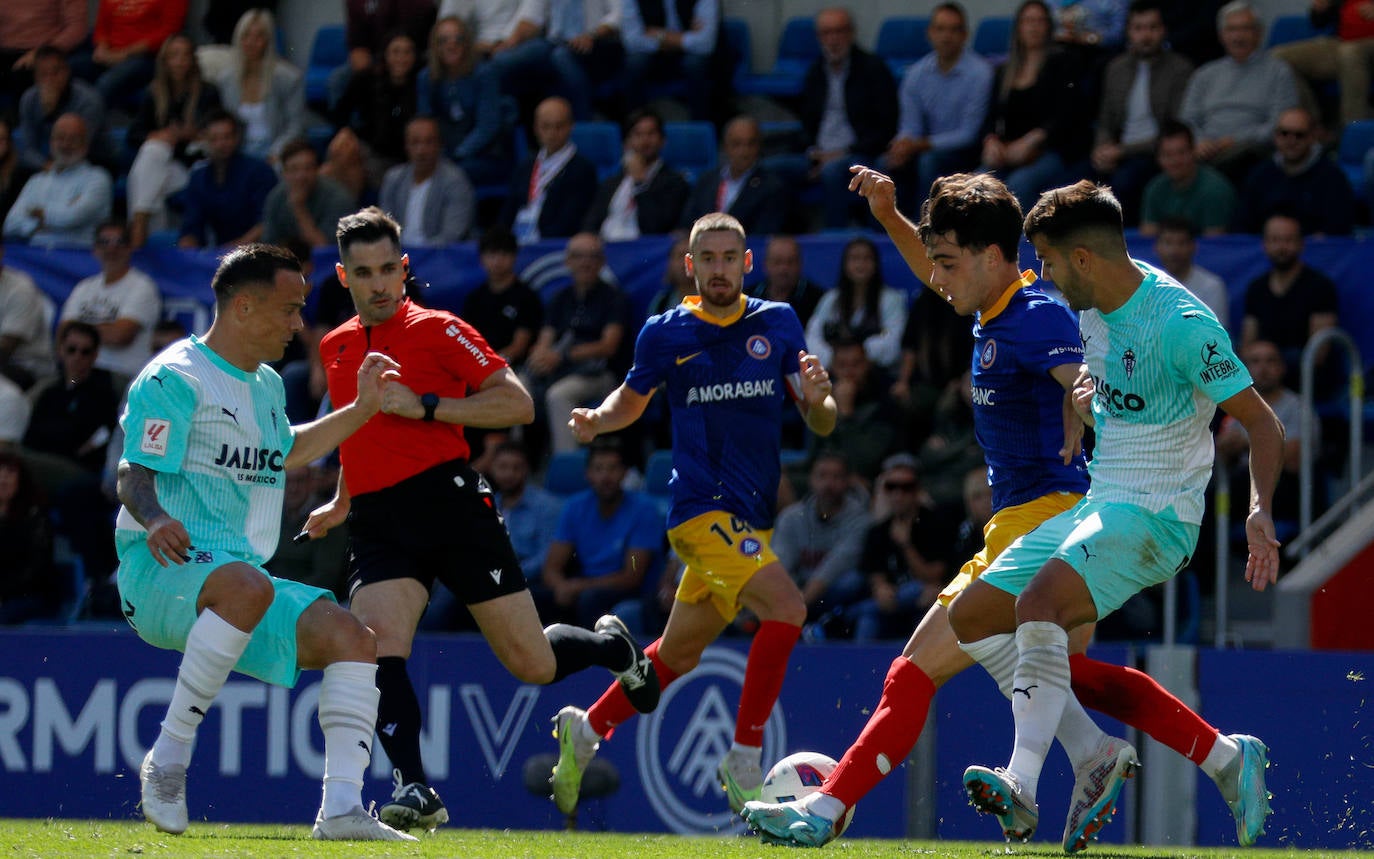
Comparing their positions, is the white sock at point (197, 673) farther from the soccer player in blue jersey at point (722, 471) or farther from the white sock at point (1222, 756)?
the white sock at point (1222, 756)

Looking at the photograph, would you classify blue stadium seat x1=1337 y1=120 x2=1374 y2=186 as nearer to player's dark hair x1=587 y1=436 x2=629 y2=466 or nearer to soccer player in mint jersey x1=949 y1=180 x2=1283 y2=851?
player's dark hair x1=587 y1=436 x2=629 y2=466

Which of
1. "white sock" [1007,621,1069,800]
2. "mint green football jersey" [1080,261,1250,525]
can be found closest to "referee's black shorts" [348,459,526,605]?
"white sock" [1007,621,1069,800]

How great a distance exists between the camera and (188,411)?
6332 millimetres

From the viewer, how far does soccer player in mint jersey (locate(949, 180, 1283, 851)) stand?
5746 mm

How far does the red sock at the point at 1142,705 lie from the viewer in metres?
6.31

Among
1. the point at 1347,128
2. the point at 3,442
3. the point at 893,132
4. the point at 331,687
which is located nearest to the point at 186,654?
the point at 331,687

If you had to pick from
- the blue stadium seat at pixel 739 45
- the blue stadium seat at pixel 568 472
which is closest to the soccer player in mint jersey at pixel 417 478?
the blue stadium seat at pixel 568 472

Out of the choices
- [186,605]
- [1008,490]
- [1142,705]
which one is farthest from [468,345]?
[1142,705]

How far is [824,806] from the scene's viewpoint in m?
6.00

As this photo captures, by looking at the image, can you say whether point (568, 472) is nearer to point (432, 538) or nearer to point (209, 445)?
point (432, 538)

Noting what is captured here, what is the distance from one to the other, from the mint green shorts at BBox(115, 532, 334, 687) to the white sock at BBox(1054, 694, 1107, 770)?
2.55 m

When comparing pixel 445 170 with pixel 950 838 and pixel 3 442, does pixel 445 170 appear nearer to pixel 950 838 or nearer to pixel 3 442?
pixel 3 442

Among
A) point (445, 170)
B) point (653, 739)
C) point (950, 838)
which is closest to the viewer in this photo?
point (950, 838)

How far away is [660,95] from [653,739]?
631 centimetres
